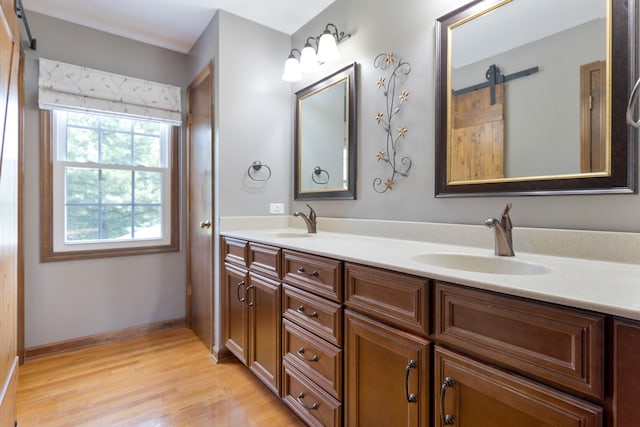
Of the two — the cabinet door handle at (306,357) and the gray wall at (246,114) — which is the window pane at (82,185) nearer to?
the gray wall at (246,114)

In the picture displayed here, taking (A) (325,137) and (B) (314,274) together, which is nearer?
(B) (314,274)

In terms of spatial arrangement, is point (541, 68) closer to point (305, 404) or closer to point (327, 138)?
point (327, 138)

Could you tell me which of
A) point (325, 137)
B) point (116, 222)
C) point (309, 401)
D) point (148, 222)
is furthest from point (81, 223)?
point (309, 401)

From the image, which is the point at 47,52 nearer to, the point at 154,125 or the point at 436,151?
the point at 154,125

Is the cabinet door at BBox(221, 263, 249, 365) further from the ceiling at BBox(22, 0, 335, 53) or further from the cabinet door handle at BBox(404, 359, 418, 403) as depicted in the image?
the ceiling at BBox(22, 0, 335, 53)

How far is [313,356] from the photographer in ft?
4.63

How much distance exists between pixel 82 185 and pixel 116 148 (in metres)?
0.39

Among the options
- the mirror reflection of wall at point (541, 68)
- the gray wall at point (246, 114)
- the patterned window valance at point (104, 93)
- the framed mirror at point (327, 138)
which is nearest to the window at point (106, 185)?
the patterned window valance at point (104, 93)

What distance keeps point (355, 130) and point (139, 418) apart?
2038mm

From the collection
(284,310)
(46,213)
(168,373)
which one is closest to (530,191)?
(284,310)

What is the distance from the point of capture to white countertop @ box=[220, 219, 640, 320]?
2.17ft

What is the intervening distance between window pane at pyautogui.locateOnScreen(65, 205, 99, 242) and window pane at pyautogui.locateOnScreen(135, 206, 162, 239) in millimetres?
290

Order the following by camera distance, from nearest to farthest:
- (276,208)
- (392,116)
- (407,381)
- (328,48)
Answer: (407,381) → (392,116) → (328,48) → (276,208)

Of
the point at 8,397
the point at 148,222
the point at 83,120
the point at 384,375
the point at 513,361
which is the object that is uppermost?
the point at 83,120
